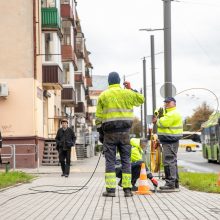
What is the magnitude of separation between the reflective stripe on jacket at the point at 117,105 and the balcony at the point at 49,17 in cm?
2632

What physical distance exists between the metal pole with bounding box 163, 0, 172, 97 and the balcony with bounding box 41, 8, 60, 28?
16.7m

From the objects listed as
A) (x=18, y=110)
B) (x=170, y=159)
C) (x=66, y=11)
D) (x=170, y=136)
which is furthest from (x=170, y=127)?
(x=66, y=11)

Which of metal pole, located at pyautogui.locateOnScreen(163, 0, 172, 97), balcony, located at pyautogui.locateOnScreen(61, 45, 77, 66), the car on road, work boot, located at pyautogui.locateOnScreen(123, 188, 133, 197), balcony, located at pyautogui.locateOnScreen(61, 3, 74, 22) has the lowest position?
work boot, located at pyautogui.locateOnScreen(123, 188, 133, 197)

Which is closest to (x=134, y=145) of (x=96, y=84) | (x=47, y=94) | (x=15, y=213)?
(x=15, y=213)

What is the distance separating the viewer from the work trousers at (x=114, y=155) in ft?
40.9

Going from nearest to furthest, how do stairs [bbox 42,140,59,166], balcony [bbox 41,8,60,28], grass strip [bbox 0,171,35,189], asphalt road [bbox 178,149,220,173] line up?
grass strip [bbox 0,171,35,189]
asphalt road [bbox 178,149,220,173]
stairs [bbox 42,140,59,166]
balcony [bbox 41,8,60,28]

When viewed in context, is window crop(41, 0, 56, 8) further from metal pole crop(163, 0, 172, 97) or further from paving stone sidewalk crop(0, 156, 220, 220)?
paving stone sidewalk crop(0, 156, 220, 220)

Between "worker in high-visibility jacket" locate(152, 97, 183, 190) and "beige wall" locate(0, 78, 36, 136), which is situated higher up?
"beige wall" locate(0, 78, 36, 136)

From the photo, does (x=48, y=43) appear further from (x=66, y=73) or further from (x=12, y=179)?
(x=12, y=179)

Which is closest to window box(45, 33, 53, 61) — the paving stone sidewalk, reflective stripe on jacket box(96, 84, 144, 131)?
the paving stone sidewalk

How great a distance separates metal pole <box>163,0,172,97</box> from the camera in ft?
72.1

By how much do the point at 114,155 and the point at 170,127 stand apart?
193cm

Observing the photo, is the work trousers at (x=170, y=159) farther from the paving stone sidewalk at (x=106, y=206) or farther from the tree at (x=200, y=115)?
the tree at (x=200, y=115)

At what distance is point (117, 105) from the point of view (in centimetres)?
1263
